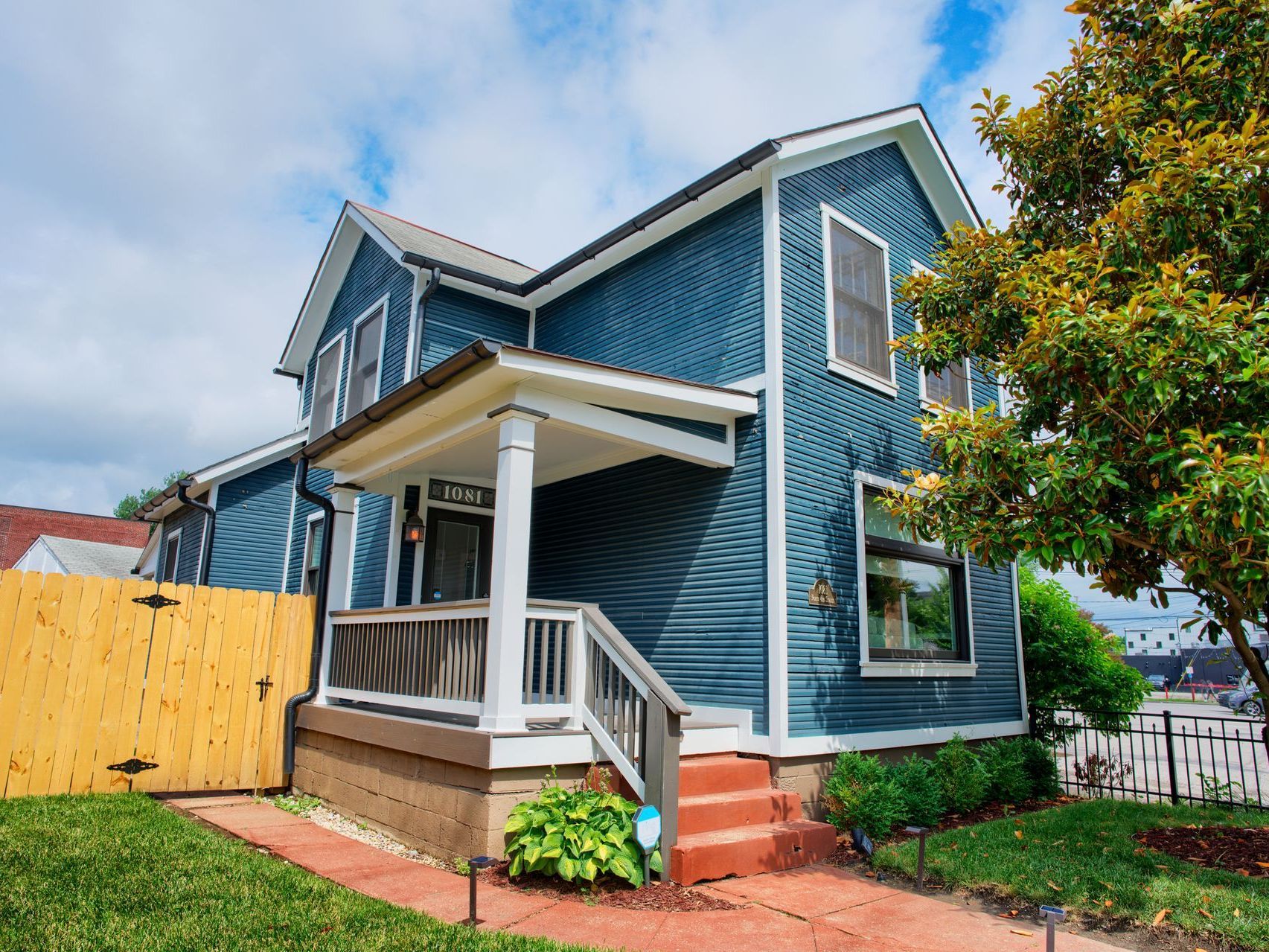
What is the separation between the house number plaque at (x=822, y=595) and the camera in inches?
282

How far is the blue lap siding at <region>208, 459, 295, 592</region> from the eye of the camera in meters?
13.8

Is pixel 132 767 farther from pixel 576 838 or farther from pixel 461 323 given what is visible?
pixel 461 323

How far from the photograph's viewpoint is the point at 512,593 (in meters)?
5.64

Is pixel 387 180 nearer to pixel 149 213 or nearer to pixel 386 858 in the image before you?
pixel 149 213

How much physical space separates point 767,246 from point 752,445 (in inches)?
77.6

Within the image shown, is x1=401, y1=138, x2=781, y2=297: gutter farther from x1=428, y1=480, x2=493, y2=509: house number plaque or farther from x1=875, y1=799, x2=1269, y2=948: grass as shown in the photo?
x1=875, y1=799, x2=1269, y2=948: grass

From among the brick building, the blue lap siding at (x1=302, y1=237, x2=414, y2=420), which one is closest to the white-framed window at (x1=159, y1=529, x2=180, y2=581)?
the blue lap siding at (x1=302, y1=237, x2=414, y2=420)

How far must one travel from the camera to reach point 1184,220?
5477 mm

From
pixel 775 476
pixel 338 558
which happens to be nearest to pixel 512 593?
pixel 775 476

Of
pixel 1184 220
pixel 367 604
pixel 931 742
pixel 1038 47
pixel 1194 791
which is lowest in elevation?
pixel 1194 791

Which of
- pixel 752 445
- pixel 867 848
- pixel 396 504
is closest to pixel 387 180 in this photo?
pixel 396 504

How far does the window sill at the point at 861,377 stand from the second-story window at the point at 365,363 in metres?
6.14

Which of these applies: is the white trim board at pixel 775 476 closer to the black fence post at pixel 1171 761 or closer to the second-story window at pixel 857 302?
the second-story window at pixel 857 302

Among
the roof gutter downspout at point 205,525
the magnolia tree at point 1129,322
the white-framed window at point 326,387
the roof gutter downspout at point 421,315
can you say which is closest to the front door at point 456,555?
the roof gutter downspout at point 421,315
